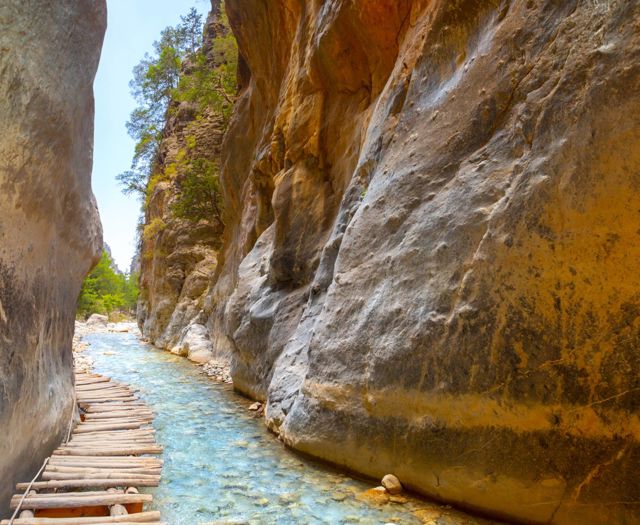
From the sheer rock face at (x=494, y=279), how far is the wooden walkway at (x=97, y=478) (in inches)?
66.8

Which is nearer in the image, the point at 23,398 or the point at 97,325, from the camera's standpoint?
the point at 23,398

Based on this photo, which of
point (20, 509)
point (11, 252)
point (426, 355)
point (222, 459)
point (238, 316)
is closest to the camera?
point (20, 509)

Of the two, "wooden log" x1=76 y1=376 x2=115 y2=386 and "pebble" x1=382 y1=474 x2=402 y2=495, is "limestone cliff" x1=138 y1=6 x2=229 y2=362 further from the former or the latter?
"pebble" x1=382 y1=474 x2=402 y2=495

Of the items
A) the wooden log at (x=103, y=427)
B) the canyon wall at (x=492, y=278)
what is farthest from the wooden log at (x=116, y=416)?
the canyon wall at (x=492, y=278)

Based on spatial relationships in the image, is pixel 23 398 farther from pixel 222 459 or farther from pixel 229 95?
pixel 229 95

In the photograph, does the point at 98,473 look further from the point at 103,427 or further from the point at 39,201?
the point at 39,201

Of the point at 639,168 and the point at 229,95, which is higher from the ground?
the point at 229,95

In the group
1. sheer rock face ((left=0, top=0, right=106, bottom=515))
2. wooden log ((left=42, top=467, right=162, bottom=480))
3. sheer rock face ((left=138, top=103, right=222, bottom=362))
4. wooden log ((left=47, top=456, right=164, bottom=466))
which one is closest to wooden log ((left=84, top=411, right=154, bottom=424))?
sheer rock face ((left=0, top=0, right=106, bottom=515))

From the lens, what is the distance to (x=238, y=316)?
10.1 metres

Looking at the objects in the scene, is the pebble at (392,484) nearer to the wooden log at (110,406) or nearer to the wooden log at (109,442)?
the wooden log at (109,442)

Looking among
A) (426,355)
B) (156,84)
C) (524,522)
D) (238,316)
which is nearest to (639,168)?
(426,355)

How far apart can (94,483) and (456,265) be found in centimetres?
339

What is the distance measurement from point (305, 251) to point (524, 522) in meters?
5.84

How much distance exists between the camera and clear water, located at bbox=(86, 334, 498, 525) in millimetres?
3549
